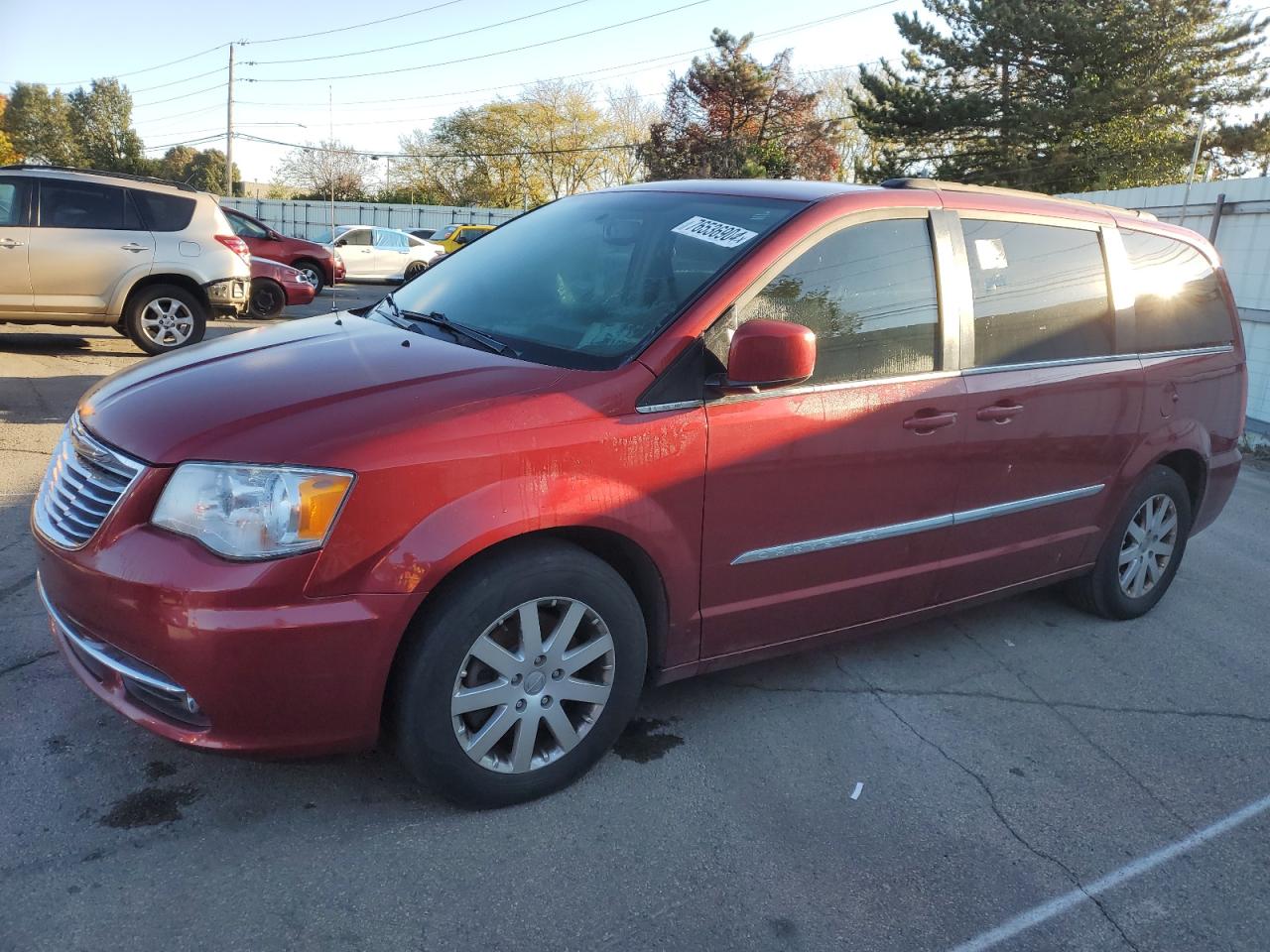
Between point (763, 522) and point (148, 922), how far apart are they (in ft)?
6.42

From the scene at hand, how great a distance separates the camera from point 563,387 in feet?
9.09

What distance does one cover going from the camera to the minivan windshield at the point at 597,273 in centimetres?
308

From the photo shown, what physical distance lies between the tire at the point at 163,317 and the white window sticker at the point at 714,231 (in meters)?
7.49

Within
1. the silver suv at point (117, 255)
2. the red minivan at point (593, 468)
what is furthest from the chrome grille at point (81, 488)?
the silver suv at point (117, 255)

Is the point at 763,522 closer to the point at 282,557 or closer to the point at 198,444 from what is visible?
the point at 282,557

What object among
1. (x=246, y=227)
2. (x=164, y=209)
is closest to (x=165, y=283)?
(x=164, y=209)

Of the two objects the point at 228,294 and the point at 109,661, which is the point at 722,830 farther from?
the point at 228,294

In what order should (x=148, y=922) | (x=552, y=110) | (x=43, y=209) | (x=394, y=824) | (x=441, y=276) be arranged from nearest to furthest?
(x=148, y=922)
(x=394, y=824)
(x=441, y=276)
(x=43, y=209)
(x=552, y=110)

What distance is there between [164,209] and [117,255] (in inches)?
26.4

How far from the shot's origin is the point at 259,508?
239cm

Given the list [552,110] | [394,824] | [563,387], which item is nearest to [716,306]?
[563,387]

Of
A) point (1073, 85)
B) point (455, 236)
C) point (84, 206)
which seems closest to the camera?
point (84, 206)

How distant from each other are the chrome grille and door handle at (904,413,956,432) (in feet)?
7.81

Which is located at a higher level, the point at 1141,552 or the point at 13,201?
the point at 13,201
